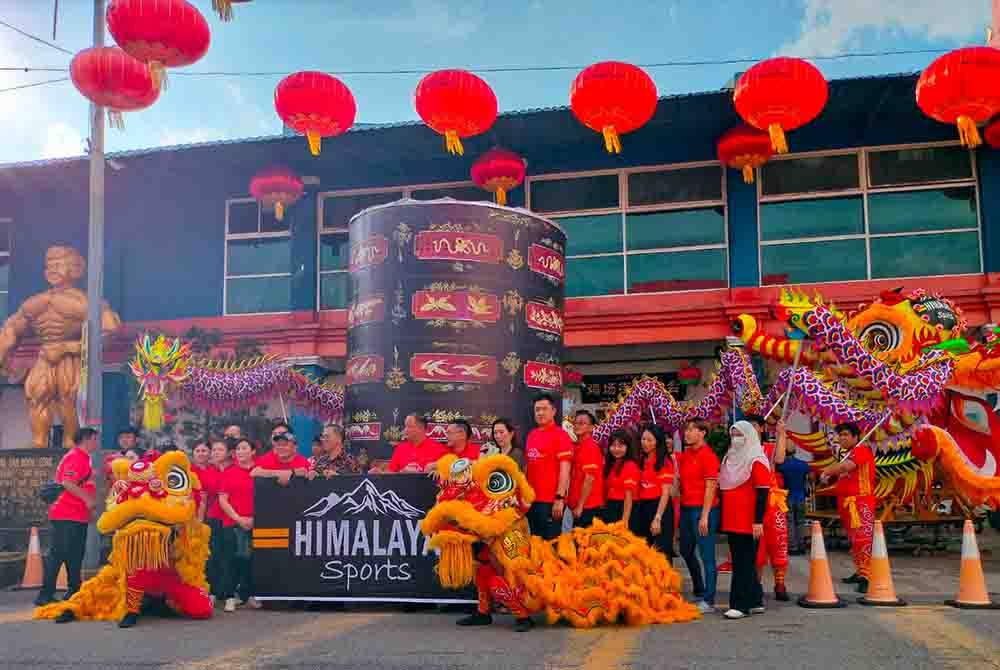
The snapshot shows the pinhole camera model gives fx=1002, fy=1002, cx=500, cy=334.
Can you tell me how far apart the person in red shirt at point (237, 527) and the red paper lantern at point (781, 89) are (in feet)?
24.4

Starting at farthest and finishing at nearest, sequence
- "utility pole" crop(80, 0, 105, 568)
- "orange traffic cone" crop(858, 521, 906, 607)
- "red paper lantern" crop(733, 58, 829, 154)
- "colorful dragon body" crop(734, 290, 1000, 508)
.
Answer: "red paper lantern" crop(733, 58, 829, 154), "utility pole" crop(80, 0, 105, 568), "colorful dragon body" crop(734, 290, 1000, 508), "orange traffic cone" crop(858, 521, 906, 607)

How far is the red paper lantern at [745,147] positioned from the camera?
50.4 ft

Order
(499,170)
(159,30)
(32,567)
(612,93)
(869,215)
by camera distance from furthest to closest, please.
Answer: (869,215), (499,170), (612,93), (32,567), (159,30)

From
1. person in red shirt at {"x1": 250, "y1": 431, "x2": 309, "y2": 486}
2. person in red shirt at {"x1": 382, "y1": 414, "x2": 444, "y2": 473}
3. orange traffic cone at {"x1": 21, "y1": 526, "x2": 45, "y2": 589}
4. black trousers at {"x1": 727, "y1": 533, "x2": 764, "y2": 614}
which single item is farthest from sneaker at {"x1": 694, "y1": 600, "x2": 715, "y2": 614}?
orange traffic cone at {"x1": 21, "y1": 526, "x2": 45, "y2": 589}

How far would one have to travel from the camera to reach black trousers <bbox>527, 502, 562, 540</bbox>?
805 centimetres

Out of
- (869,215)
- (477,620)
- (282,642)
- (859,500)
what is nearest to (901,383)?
(859,500)

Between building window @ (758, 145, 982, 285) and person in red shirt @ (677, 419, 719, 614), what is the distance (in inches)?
361

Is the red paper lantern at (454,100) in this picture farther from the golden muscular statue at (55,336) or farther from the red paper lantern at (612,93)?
the golden muscular statue at (55,336)

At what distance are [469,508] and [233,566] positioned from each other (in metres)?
2.73

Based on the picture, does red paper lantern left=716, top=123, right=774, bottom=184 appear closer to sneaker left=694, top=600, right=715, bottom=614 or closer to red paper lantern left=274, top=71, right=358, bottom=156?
red paper lantern left=274, top=71, right=358, bottom=156

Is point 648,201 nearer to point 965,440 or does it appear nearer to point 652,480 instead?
point 965,440

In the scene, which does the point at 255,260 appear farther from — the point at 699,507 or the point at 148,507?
the point at 699,507

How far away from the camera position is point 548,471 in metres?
8.00

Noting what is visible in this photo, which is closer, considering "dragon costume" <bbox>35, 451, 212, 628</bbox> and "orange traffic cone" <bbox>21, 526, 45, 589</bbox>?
"dragon costume" <bbox>35, 451, 212, 628</bbox>
